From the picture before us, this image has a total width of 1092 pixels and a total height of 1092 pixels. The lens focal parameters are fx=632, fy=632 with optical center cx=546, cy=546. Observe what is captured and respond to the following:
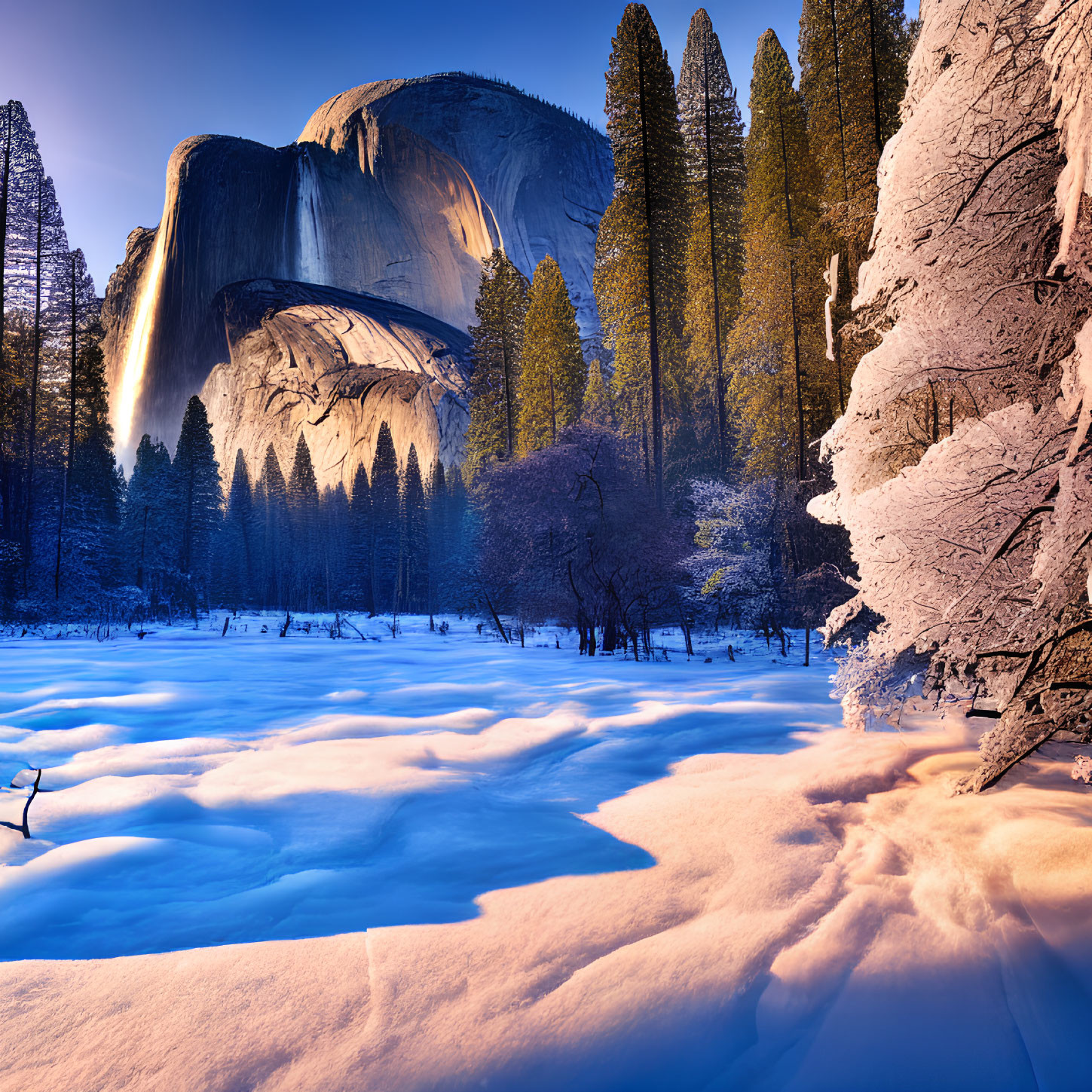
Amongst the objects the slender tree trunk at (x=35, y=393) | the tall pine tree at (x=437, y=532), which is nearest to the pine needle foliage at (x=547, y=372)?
the slender tree trunk at (x=35, y=393)

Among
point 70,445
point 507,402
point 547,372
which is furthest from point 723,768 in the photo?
point 70,445

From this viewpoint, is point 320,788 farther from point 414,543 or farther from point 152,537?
point 414,543

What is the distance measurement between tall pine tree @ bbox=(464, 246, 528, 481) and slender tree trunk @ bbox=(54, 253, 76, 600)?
745 inches

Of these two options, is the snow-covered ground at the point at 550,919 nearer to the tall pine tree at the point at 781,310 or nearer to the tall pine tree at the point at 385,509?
the tall pine tree at the point at 781,310

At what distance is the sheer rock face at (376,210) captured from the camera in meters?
93.9

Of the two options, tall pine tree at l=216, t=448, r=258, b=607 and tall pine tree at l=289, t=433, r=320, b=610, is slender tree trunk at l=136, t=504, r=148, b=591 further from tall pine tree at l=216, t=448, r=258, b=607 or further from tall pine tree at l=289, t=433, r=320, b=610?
tall pine tree at l=289, t=433, r=320, b=610

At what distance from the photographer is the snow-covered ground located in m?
2.05

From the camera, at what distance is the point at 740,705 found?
8.44 m

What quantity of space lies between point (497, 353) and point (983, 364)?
30.3 m

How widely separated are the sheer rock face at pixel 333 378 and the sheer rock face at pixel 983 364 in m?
66.9

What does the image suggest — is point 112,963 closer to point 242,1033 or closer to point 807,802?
point 242,1033

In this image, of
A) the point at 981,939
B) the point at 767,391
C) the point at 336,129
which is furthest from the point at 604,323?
the point at 336,129

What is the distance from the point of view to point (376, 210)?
95.4 meters

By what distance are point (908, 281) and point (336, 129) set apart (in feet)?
392
